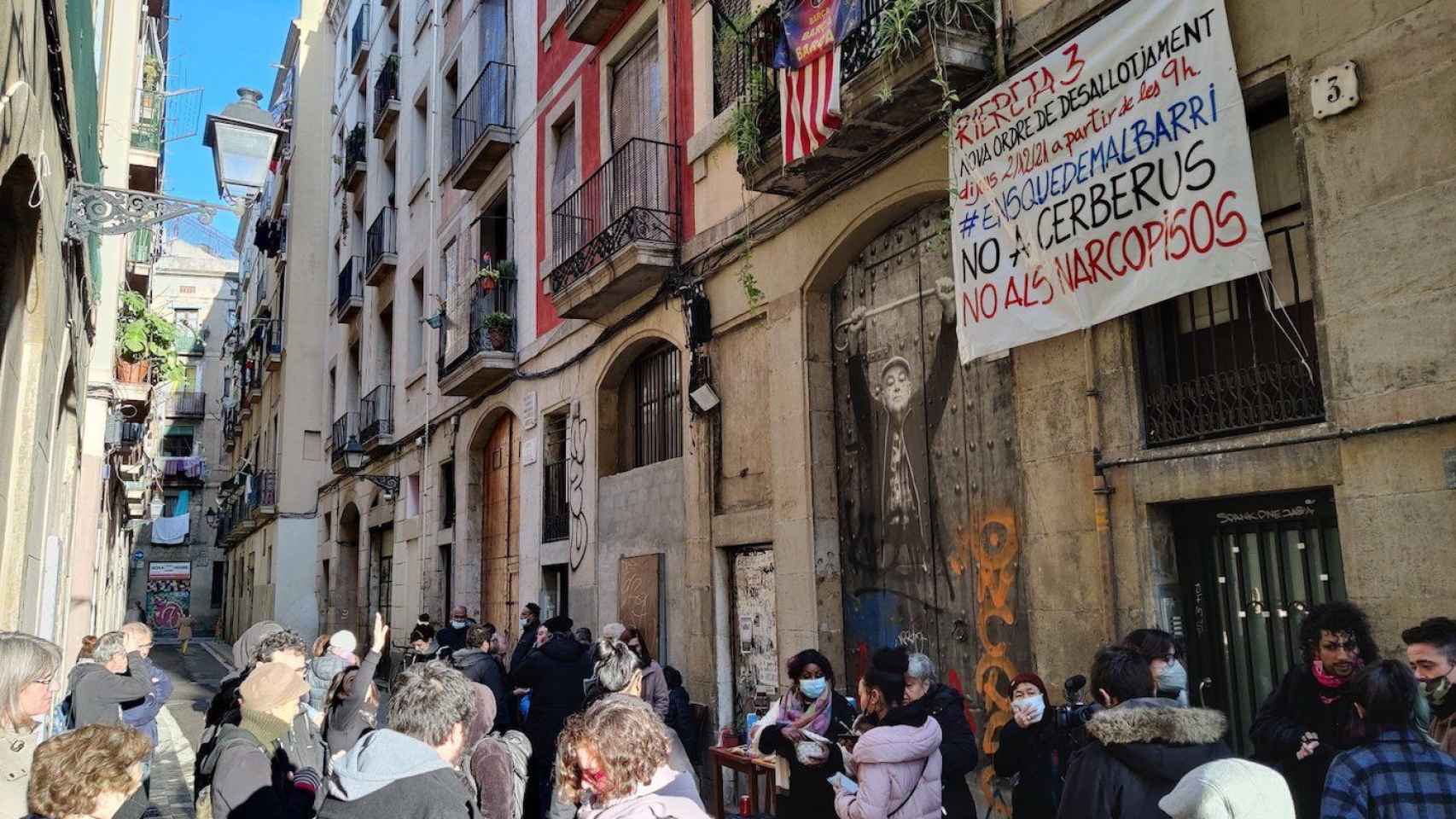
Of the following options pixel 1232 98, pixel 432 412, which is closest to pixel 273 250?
pixel 432 412

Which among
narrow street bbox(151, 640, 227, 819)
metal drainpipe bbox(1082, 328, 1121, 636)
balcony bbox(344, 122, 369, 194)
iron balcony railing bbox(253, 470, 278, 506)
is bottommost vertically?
narrow street bbox(151, 640, 227, 819)

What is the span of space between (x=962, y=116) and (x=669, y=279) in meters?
4.51

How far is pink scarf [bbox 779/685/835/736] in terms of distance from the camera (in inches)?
234

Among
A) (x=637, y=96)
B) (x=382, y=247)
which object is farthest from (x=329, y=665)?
(x=382, y=247)

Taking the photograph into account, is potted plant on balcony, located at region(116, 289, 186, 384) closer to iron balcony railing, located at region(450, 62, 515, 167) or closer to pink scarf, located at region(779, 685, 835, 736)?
iron balcony railing, located at region(450, 62, 515, 167)

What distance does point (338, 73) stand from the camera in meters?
30.3

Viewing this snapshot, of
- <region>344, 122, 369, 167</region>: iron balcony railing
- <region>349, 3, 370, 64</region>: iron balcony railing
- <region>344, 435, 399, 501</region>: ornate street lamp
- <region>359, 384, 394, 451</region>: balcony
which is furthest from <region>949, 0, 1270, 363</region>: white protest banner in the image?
<region>349, 3, 370, 64</region>: iron balcony railing

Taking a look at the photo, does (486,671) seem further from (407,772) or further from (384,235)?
(384,235)

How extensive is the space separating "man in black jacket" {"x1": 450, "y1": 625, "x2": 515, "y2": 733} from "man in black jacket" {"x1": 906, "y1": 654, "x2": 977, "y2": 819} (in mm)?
3658

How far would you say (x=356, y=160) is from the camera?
25266mm

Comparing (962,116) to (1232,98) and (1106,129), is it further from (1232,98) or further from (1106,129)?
(1232,98)

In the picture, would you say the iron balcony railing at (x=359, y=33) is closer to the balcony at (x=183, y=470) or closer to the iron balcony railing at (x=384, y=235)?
the iron balcony railing at (x=384, y=235)

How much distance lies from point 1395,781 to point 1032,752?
1950mm

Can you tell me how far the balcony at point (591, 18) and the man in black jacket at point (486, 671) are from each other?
7.44m
